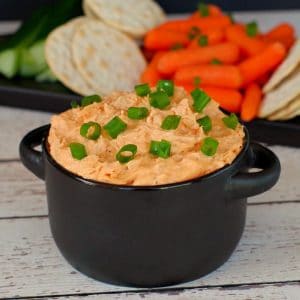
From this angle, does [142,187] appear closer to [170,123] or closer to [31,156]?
[170,123]

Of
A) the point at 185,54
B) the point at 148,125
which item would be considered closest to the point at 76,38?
the point at 185,54

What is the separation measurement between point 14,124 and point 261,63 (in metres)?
0.67

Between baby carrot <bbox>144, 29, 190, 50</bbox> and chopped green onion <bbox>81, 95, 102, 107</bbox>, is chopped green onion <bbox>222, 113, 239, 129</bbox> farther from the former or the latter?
baby carrot <bbox>144, 29, 190, 50</bbox>

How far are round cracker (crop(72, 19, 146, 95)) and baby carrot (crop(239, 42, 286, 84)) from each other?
314 millimetres

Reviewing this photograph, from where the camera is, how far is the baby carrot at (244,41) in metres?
2.17

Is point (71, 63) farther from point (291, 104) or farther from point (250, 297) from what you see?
point (250, 297)

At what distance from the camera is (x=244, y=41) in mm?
2193

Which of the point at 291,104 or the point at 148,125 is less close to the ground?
the point at 148,125

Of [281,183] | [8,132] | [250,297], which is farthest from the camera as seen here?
[8,132]

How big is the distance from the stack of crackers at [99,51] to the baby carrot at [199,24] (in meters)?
0.07

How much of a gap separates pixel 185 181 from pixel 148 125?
142 mm

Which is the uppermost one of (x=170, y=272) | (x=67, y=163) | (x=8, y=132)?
(x=67, y=163)

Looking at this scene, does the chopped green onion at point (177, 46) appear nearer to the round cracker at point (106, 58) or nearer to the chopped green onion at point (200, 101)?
the round cracker at point (106, 58)

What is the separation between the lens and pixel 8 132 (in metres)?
2.07
